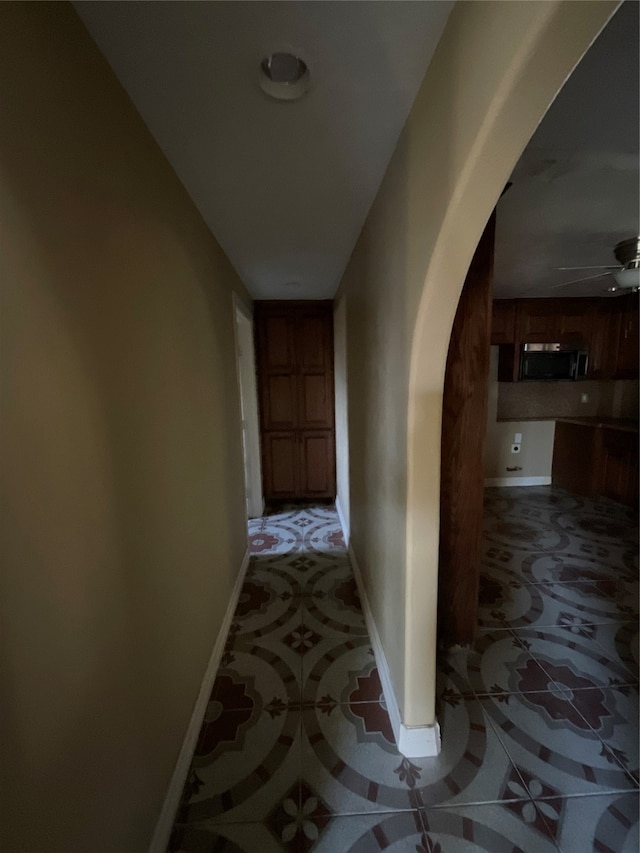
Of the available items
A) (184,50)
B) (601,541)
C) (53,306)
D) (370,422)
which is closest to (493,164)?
(184,50)

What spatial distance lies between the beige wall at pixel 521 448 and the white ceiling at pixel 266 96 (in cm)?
375

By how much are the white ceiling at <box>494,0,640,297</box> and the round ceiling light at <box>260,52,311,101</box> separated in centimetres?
77

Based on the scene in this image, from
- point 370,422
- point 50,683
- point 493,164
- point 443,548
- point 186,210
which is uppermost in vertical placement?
point 186,210

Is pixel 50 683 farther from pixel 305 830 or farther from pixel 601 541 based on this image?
pixel 601 541

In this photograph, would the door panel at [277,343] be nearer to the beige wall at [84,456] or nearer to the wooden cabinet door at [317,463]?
the wooden cabinet door at [317,463]

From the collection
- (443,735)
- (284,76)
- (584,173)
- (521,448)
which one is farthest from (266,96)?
(521,448)

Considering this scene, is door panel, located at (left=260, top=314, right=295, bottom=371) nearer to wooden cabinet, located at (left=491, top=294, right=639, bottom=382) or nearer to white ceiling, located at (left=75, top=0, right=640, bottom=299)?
white ceiling, located at (left=75, top=0, right=640, bottom=299)

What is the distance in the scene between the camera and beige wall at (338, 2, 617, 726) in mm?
641

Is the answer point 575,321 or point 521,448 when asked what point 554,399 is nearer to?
point 521,448

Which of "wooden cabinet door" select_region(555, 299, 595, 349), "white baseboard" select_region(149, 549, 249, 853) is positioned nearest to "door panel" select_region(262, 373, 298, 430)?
"white baseboard" select_region(149, 549, 249, 853)

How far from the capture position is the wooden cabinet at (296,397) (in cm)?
396

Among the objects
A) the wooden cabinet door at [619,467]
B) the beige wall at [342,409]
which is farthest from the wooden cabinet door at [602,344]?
the beige wall at [342,409]

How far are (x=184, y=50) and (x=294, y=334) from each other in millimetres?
3058

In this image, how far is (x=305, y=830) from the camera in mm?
1195
